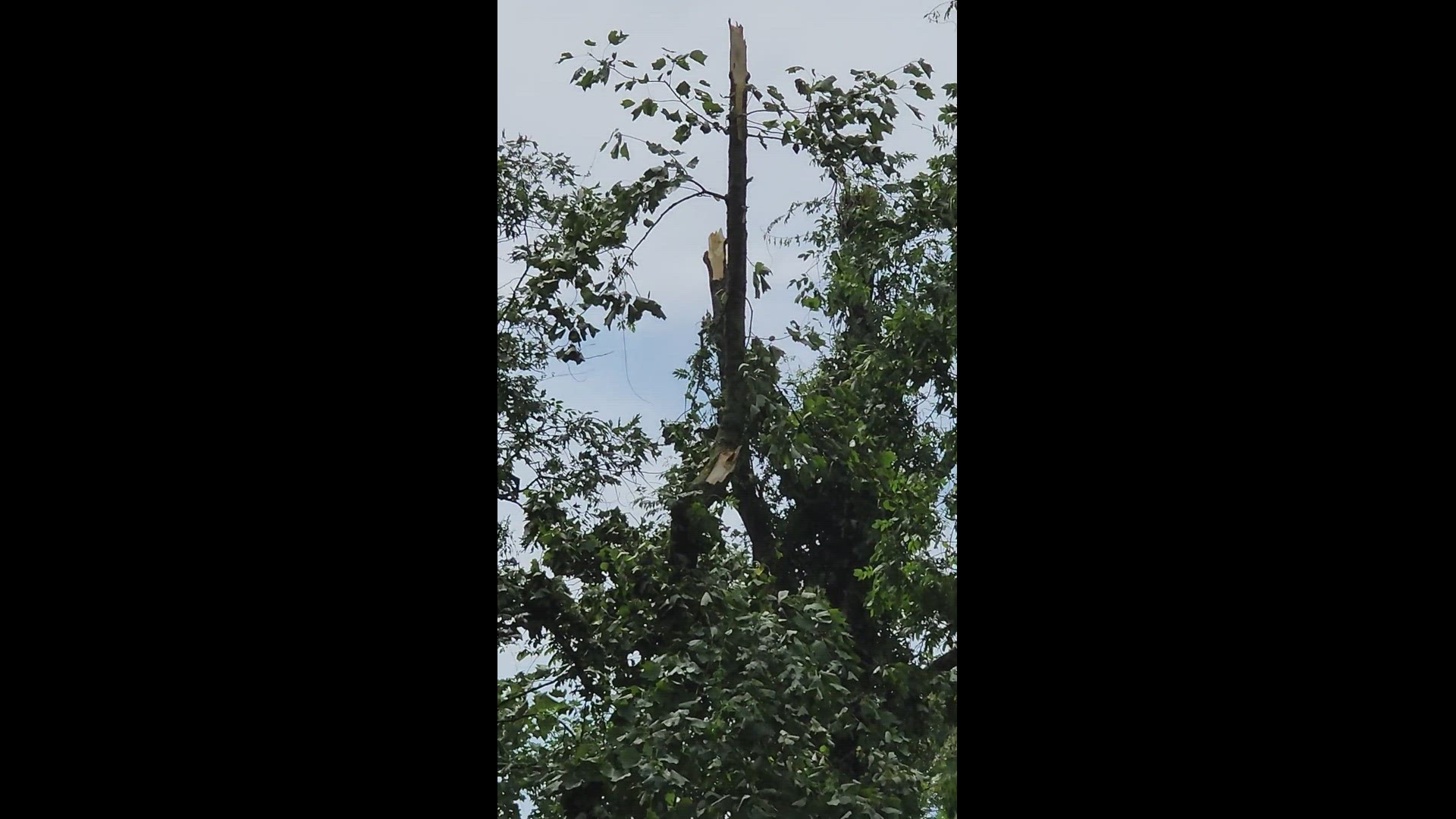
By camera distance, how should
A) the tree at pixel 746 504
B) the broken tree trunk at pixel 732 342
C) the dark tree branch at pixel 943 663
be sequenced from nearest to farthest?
1. the tree at pixel 746 504
2. the broken tree trunk at pixel 732 342
3. the dark tree branch at pixel 943 663

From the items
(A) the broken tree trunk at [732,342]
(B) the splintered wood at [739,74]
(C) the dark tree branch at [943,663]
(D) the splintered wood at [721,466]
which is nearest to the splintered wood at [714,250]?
(A) the broken tree trunk at [732,342]

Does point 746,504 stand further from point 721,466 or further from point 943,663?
point 943,663

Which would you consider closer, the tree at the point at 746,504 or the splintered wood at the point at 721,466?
the tree at the point at 746,504

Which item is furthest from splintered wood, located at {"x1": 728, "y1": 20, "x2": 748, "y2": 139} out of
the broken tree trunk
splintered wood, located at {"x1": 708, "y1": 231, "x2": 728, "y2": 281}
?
splintered wood, located at {"x1": 708, "y1": 231, "x2": 728, "y2": 281}

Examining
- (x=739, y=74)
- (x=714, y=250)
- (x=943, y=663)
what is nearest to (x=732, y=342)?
(x=714, y=250)

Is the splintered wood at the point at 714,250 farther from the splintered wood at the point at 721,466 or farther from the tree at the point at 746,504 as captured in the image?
the splintered wood at the point at 721,466

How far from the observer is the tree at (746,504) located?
283 centimetres

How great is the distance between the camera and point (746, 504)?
3365 mm
